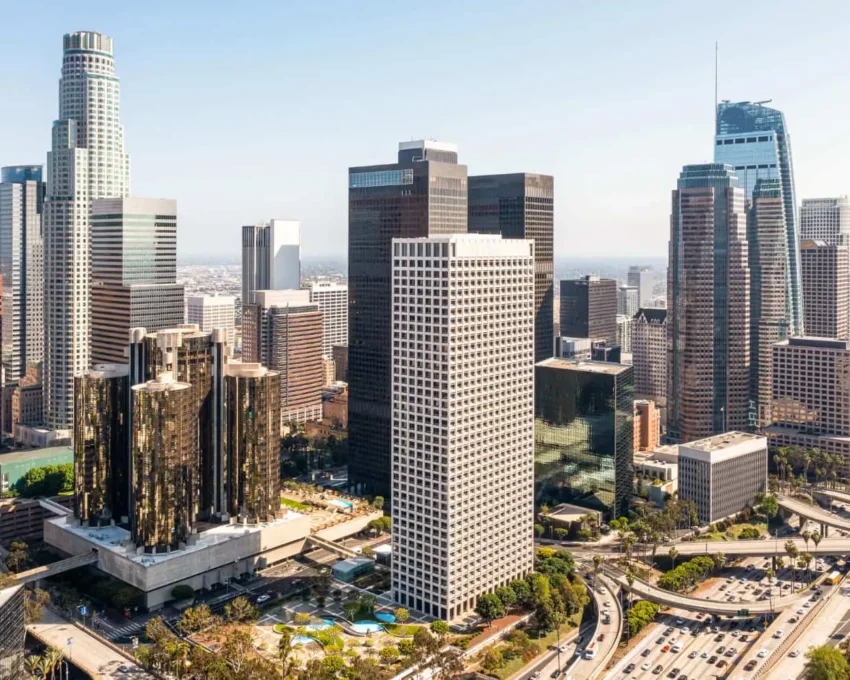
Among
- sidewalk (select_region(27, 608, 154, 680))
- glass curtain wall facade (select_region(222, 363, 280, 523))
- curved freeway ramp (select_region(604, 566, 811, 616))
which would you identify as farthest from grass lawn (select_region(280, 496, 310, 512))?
curved freeway ramp (select_region(604, 566, 811, 616))

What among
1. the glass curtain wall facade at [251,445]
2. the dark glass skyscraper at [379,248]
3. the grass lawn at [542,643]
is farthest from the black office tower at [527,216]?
the grass lawn at [542,643]

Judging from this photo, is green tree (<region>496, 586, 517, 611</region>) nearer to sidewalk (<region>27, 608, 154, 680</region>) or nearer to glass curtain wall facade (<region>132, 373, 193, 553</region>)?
sidewalk (<region>27, 608, 154, 680</region>)

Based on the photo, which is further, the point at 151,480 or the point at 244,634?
the point at 151,480

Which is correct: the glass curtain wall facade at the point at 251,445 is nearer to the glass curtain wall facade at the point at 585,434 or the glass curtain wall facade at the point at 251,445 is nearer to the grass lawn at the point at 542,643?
the grass lawn at the point at 542,643

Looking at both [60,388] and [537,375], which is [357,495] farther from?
[60,388]

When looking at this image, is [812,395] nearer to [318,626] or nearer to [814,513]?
[814,513]

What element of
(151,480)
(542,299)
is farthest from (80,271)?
(542,299)

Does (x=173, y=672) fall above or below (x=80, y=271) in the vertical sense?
below
